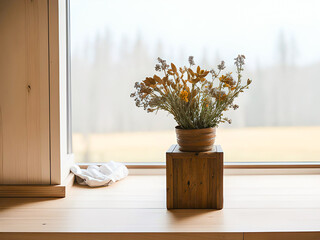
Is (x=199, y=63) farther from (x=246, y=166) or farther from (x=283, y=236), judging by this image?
(x=283, y=236)

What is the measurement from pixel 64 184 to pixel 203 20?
3.50 ft

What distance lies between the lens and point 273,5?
173cm

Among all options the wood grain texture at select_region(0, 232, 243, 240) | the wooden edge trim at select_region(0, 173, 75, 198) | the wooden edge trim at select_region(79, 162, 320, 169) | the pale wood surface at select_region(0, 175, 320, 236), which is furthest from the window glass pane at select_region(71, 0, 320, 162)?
the wood grain texture at select_region(0, 232, 243, 240)

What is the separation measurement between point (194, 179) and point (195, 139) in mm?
147

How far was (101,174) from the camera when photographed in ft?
5.21

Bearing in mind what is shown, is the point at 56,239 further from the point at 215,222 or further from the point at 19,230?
the point at 215,222

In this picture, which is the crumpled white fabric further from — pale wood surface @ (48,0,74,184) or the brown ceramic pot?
the brown ceramic pot

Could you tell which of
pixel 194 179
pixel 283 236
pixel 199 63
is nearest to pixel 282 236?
pixel 283 236

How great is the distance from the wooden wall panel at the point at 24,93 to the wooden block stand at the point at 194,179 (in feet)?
1.80

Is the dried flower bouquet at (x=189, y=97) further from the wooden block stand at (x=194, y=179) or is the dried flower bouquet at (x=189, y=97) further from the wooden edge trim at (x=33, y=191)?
the wooden edge trim at (x=33, y=191)

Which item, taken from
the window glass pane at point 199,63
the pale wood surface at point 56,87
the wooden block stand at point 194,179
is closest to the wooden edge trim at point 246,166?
the window glass pane at point 199,63

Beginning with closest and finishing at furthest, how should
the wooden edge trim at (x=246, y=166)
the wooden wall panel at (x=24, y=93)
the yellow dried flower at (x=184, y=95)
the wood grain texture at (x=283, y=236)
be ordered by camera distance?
the wood grain texture at (x=283, y=236) → the yellow dried flower at (x=184, y=95) → the wooden wall panel at (x=24, y=93) → the wooden edge trim at (x=246, y=166)

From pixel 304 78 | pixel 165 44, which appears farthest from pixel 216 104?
pixel 304 78

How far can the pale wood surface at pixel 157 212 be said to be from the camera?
1041mm
